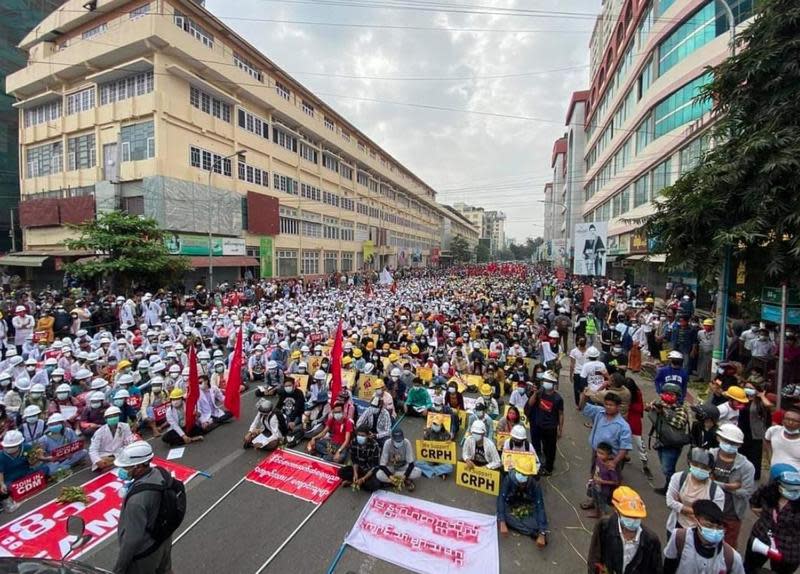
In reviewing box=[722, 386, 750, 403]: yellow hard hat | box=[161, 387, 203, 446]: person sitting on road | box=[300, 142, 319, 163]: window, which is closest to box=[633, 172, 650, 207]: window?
box=[722, 386, 750, 403]: yellow hard hat

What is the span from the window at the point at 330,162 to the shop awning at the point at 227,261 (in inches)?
638

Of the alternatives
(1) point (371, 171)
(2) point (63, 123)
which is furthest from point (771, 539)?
(1) point (371, 171)

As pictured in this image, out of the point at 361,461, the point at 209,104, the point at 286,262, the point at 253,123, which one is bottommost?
the point at 361,461

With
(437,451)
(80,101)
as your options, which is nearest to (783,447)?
(437,451)

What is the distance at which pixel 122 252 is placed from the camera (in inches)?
696

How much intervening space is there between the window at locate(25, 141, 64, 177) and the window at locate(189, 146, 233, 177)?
34.8ft

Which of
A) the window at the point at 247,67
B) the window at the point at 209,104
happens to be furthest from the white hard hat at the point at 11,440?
the window at the point at 247,67

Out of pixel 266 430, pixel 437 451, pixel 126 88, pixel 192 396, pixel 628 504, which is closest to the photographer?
pixel 628 504

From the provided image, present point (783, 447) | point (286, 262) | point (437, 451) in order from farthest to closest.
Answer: point (286, 262), point (437, 451), point (783, 447)

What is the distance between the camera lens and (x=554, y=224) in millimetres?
74750

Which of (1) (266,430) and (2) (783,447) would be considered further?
(1) (266,430)

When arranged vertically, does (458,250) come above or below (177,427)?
above

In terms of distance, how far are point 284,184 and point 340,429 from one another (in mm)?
30550

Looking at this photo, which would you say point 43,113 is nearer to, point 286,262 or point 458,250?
point 286,262
